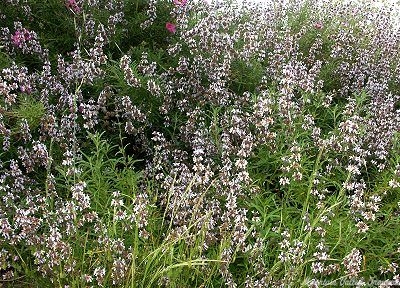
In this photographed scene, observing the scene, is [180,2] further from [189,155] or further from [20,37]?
[189,155]

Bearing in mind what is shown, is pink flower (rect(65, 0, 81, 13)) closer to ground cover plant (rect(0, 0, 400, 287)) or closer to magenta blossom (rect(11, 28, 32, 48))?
ground cover plant (rect(0, 0, 400, 287))

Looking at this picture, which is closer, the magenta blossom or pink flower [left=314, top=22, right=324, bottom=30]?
the magenta blossom

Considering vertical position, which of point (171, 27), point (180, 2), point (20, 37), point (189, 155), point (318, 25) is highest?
point (180, 2)

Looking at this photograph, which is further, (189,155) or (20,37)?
(20,37)

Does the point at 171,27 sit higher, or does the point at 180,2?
the point at 180,2

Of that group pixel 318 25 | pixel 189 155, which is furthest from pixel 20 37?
pixel 318 25

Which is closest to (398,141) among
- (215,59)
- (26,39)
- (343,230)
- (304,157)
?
(304,157)

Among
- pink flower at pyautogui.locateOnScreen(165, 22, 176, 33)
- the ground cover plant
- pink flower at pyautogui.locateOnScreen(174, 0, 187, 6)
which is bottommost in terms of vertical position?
the ground cover plant

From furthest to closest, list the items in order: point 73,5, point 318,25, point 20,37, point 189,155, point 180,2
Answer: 1. point 318,25
2. point 180,2
3. point 73,5
4. point 20,37
5. point 189,155

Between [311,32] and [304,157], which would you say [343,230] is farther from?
[311,32]

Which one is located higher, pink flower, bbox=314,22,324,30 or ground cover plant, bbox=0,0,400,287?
pink flower, bbox=314,22,324,30

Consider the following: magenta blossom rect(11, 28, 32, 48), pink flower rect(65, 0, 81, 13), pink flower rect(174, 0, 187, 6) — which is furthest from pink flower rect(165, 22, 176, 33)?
magenta blossom rect(11, 28, 32, 48)

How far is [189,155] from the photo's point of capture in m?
4.05

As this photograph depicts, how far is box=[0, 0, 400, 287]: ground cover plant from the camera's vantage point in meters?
2.88
